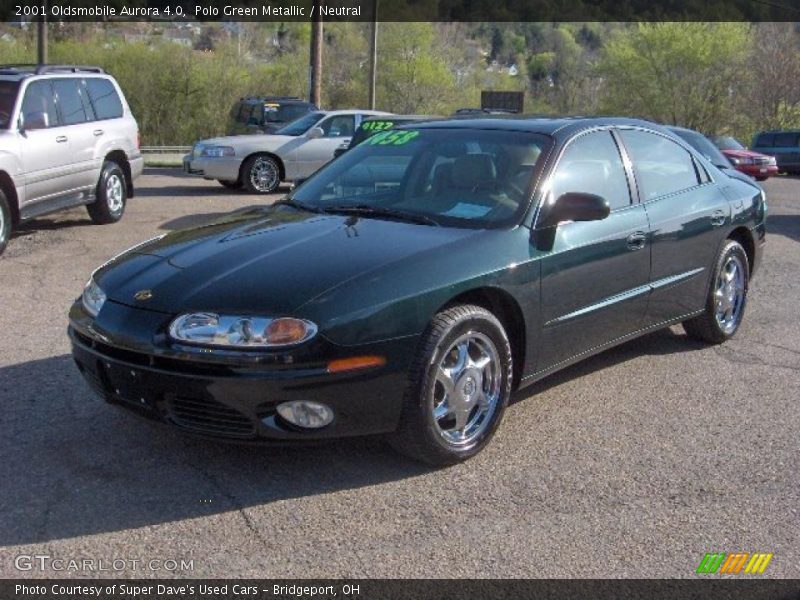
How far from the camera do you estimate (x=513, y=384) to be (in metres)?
4.57

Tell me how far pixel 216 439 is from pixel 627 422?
2.15m

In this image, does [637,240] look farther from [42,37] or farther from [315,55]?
[42,37]

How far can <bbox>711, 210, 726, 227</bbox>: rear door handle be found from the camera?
596cm

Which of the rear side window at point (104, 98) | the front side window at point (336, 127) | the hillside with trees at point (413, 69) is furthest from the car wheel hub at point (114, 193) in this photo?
the hillside with trees at point (413, 69)

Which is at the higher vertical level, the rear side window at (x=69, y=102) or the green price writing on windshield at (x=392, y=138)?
the rear side window at (x=69, y=102)

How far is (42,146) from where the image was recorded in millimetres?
9641

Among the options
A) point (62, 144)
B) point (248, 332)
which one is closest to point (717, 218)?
point (248, 332)

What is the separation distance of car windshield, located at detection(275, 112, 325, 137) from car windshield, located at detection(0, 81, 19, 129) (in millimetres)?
6882

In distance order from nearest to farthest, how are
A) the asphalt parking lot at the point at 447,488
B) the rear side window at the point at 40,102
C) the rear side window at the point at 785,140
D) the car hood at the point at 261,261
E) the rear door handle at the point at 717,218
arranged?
the asphalt parking lot at the point at 447,488 < the car hood at the point at 261,261 < the rear door handle at the point at 717,218 < the rear side window at the point at 40,102 < the rear side window at the point at 785,140

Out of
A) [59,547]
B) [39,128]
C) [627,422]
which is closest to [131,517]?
[59,547]

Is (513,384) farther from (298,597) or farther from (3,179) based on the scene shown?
(3,179)

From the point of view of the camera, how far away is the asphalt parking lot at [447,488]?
336 centimetres

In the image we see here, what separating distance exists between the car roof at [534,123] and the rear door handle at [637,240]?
659mm
